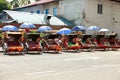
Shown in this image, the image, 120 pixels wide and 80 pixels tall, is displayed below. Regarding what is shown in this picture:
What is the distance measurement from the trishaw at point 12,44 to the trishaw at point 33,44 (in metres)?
0.57

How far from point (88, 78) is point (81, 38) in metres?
17.3

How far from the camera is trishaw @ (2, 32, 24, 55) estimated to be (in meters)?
21.2

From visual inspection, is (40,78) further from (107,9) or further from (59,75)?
(107,9)

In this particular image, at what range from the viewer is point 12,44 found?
2239 centimetres

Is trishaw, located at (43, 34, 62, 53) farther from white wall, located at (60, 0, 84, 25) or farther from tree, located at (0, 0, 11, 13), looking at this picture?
tree, located at (0, 0, 11, 13)

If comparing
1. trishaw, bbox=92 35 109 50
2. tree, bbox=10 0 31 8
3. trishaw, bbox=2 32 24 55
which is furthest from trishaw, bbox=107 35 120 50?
tree, bbox=10 0 31 8

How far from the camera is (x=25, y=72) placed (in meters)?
12.6

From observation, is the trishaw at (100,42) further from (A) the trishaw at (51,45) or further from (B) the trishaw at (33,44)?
(B) the trishaw at (33,44)

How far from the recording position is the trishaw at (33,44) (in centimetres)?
2245

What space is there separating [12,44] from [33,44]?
164cm

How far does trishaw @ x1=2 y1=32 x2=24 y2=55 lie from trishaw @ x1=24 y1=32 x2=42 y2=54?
0.57 meters

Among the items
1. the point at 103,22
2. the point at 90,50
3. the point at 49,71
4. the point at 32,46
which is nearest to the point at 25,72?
the point at 49,71

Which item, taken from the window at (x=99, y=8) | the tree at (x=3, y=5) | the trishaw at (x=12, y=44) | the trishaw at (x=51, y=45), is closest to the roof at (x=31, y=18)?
the window at (x=99, y=8)

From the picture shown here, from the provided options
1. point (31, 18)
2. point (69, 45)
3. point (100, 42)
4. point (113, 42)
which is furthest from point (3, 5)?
point (69, 45)
